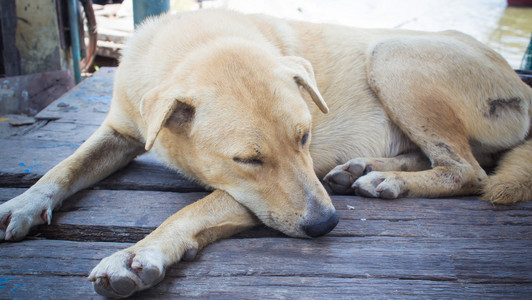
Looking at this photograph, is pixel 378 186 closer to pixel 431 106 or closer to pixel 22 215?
pixel 431 106

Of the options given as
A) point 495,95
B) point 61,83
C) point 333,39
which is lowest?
point 61,83

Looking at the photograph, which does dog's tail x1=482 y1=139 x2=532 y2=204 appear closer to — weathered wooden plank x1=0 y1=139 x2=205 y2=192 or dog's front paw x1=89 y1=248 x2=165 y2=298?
weathered wooden plank x1=0 y1=139 x2=205 y2=192

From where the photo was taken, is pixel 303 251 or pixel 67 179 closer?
pixel 303 251

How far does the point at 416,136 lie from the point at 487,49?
106cm

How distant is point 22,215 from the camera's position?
1948 millimetres

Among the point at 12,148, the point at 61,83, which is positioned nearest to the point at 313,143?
the point at 12,148

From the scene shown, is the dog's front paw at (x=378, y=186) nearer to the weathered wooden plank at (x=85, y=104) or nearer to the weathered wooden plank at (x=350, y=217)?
the weathered wooden plank at (x=350, y=217)

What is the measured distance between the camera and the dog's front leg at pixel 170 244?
149cm

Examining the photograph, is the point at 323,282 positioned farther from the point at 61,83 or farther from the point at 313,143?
the point at 61,83

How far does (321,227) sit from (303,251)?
0.45ft

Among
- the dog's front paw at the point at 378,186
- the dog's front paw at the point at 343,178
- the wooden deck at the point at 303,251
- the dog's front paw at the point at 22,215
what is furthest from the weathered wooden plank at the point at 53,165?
the dog's front paw at the point at 378,186

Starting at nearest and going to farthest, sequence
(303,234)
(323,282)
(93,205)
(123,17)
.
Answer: (323,282), (303,234), (93,205), (123,17)

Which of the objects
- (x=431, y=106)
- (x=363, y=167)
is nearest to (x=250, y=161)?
(x=363, y=167)

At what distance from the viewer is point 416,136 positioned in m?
2.64
